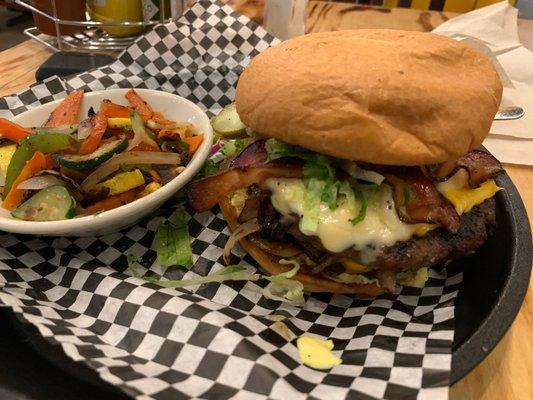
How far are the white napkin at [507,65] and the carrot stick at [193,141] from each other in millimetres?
1212

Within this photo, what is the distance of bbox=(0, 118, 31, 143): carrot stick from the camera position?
5.24ft

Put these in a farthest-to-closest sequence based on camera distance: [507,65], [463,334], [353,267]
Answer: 1. [507,65]
2. [353,267]
3. [463,334]

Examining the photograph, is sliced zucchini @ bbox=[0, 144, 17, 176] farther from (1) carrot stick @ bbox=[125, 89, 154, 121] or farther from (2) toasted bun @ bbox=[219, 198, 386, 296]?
(2) toasted bun @ bbox=[219, 198, 386, 296]

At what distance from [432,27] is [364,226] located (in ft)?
8.01

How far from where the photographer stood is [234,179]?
1.44 m

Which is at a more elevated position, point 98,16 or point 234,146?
point 98,16

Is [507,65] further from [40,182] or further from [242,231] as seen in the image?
[40,182]

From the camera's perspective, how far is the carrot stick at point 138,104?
6.03 feet

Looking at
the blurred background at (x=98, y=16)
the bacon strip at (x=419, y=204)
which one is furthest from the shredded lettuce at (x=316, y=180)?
the blurred background at (x=98, y=16)

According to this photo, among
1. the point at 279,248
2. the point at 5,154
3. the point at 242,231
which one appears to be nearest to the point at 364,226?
the point at 279,248

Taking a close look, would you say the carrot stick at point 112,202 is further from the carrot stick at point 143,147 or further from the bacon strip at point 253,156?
the bacon strip at point 253,156

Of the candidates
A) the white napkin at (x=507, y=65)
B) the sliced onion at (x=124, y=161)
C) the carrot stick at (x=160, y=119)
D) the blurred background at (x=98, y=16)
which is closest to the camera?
the sliced onion at (x=124, y=161)

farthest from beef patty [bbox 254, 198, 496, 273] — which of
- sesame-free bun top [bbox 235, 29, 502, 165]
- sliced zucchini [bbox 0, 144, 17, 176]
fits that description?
sliced zucchini [bbox 0, 144, 17, 176]

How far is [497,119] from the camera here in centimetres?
219
